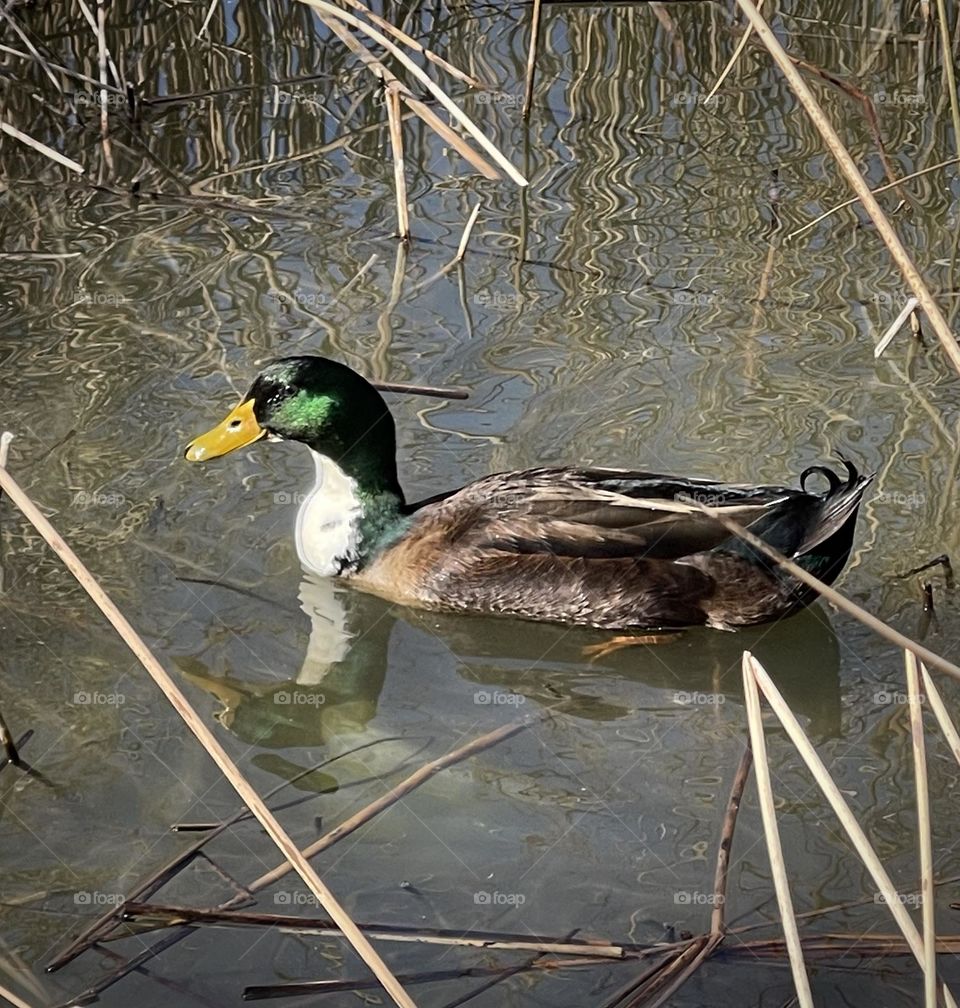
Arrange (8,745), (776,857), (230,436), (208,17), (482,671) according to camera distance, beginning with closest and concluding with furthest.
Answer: (776,857)
(8,745)
(482,671)
(230,436)
(208,17)

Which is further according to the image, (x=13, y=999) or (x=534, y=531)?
(x=534, y=531)

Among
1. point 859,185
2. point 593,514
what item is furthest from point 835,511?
point 859,185

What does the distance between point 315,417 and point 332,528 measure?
1.35 ft

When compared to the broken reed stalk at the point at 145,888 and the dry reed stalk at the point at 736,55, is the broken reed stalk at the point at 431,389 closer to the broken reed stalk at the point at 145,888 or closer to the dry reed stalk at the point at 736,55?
the dry reed stalk at the point at 736,55

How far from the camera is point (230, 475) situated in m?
6.59

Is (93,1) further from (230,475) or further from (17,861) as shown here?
(17,861)

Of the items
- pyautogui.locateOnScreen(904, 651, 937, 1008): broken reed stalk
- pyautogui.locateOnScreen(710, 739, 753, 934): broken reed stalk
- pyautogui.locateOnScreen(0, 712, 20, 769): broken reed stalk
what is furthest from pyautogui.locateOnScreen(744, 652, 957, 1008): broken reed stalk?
pyautogui.locateOnScreen(0, 712, 20, 769): broken reed stalk

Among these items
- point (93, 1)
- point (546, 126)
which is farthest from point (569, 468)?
point (93, 1)

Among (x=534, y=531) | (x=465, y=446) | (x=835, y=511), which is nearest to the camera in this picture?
(x=835, y=511)

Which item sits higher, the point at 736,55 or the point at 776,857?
the point at 736,55

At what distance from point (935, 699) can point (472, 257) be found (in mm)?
5006

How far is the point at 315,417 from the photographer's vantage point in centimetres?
610

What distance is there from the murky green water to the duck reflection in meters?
0.02

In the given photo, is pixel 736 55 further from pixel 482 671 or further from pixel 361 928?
pixel 361 928
